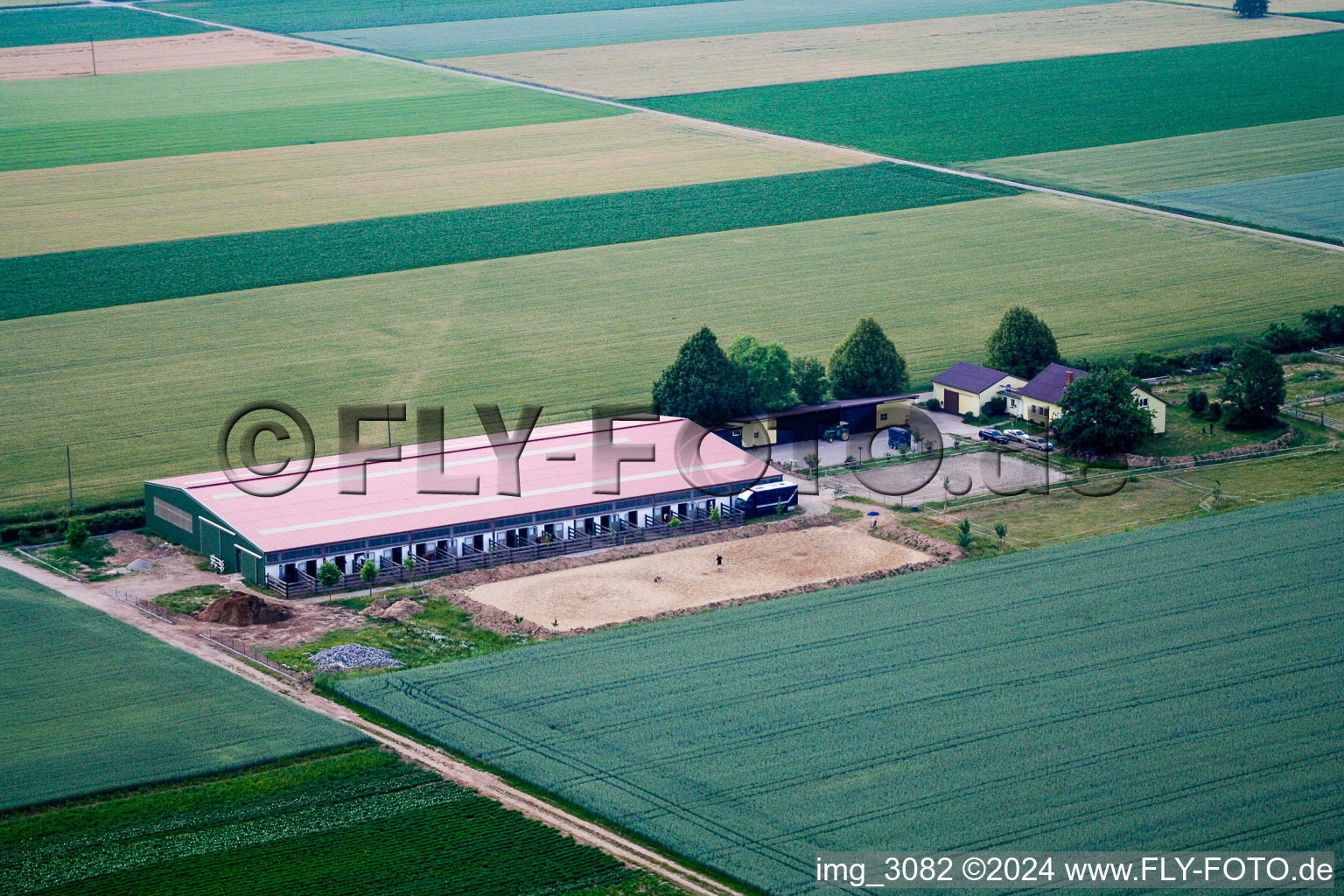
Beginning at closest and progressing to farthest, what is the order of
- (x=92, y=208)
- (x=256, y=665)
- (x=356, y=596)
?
1. (x=256, y=665)
2. (x=356, y=596)
3. (x=92, y=208)

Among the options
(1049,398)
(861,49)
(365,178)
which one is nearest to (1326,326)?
(1049,398)

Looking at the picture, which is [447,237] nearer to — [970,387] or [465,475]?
[465,475]

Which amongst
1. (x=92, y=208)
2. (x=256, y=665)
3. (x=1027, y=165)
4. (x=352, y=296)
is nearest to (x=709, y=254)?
(x=352, y=296)

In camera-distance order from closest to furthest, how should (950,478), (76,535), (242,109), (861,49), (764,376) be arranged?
(76,535) < (950,478) < (764,376) < (242,109) < (861,49)

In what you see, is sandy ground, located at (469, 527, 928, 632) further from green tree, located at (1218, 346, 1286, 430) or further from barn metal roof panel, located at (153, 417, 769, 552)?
green tree, located at (1218, 346, 1286, 430)

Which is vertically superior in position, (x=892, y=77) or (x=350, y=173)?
(x=892, y=77)

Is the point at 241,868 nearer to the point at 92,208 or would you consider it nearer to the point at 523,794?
the point at 523,794

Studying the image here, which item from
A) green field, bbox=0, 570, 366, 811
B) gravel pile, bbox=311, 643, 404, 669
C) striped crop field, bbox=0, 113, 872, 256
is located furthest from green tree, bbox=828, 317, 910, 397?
striped crop field, bbox=0, 113, 872, 256

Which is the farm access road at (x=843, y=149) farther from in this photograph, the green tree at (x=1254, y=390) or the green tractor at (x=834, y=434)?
the green tractor at (x=834, y=434)
